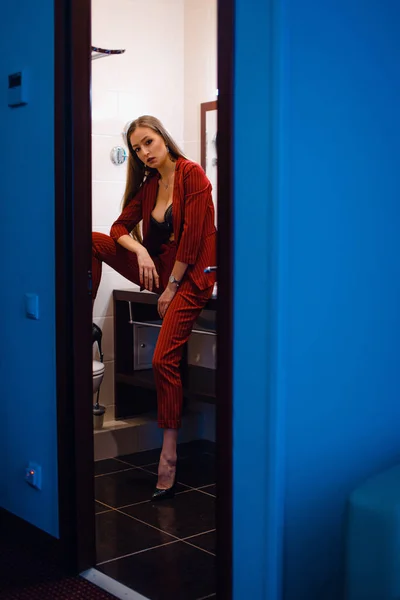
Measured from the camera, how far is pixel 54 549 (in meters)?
2.63

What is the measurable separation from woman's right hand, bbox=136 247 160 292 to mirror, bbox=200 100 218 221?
3.21 feet

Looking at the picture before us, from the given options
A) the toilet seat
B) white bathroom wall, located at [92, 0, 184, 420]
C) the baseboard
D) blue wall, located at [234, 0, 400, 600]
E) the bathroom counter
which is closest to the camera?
blue wall, located at [234, 0, 400, 600]

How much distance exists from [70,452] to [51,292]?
55 cm

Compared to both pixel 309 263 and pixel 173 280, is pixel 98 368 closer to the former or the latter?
pixel 173 280

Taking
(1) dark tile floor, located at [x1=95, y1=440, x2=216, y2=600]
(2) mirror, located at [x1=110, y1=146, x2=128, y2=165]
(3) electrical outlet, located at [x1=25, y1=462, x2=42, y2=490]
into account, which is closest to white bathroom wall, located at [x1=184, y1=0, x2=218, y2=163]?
(2) mirror, located at [x1=110, y1=146, x2=128, y2=165]

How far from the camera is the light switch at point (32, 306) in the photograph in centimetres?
268

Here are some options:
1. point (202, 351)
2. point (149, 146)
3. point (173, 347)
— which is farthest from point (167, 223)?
point (202, 351)

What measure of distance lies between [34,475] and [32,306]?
0.62 metres

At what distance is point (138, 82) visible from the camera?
4352 millimetres

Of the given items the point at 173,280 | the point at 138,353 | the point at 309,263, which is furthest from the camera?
the point at 138,353

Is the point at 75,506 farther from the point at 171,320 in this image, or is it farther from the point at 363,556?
the point at 363,556

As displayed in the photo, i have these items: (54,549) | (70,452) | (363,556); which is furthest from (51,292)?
(363,556)

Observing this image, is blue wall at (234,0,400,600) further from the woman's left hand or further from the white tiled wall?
the white tiled wall

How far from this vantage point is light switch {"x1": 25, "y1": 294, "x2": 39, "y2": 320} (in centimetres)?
268
